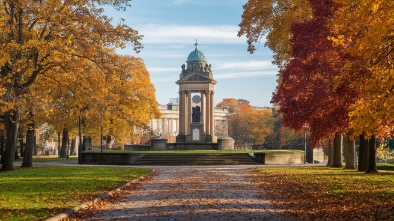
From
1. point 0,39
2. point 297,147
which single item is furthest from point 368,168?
point 297,147

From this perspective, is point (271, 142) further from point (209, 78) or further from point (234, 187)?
point (234, 187)

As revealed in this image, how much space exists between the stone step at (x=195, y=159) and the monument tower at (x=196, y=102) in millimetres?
25909

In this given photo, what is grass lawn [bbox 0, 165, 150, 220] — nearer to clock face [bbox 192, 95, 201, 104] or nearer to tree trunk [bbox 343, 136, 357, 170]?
tree trunk [bbox 343, 136, 357, 170]

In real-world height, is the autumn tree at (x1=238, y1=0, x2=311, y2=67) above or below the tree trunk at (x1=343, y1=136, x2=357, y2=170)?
above

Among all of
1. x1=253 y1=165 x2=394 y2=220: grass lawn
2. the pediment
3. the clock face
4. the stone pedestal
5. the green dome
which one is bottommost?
x1=253 y1=165 x2=394 y2=220: grass lawn

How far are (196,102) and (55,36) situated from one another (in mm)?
50589

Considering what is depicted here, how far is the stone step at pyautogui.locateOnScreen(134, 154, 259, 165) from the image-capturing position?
4694 cm

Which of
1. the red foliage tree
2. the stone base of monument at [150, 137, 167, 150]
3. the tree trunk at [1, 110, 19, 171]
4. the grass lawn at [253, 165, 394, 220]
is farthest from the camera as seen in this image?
the stone base of monument at [150, 137, 167, 150]

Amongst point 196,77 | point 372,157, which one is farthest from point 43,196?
point 196,77

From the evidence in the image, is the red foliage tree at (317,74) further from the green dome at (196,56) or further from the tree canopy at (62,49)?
the green dome at (196,56)

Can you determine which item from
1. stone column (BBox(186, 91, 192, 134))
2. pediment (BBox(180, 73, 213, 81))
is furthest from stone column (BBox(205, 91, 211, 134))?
stone column (BBox(186, 91, 192, 134))

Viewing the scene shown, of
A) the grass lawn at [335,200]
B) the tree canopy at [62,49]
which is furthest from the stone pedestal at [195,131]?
the grass lawn at [335,200]

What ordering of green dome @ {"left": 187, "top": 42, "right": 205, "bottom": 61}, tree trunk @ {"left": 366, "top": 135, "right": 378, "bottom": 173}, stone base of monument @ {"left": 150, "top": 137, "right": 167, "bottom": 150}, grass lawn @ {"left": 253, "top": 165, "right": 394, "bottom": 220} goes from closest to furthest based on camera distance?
1. grass lawn @ {"left": 253, "top": 165, "right": 394, "bottom": 220}
2. tree trunk @ {"left": 366, "top": 135, "right": 378, "bottom": 173}
3. stone base of monument @ {"left": 150, "top": 137, "right": 167, "bottom": 150}
4. green dome @ {"left": 187, "top": 42, "right": 205, "bottom": 61}

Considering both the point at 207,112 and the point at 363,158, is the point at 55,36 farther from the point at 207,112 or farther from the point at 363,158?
the point at 207,112
